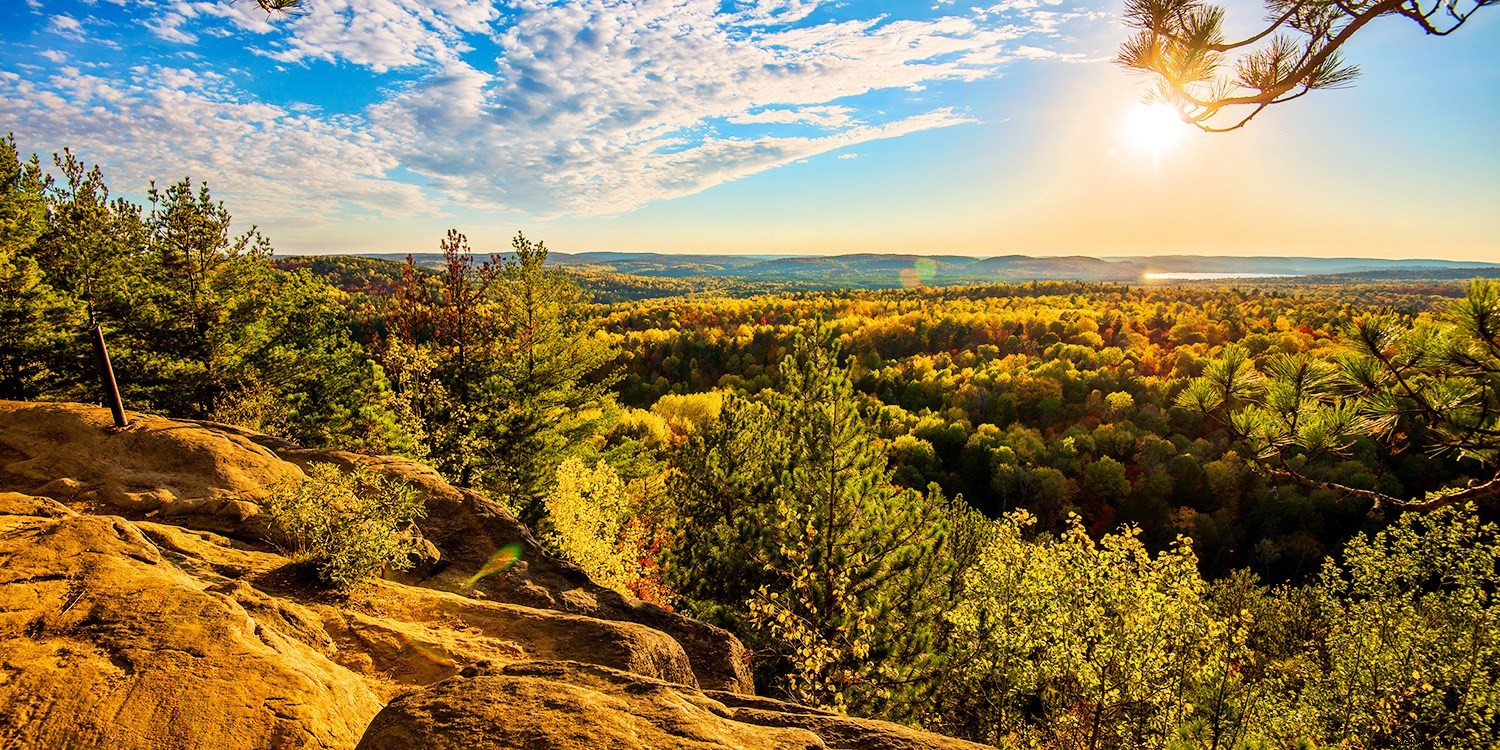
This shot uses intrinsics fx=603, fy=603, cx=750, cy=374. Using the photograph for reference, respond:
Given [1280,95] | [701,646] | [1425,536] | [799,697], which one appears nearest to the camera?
[1280,95]

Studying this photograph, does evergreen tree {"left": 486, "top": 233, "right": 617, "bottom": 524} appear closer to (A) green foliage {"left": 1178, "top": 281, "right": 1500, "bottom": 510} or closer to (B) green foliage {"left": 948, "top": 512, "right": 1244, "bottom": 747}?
(B) green foliage {"left": 948, "top": 512, "right": 1244, "bottom": 747}

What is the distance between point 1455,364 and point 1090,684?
13.2m

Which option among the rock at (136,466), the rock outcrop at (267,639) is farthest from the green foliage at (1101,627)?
the rock at (136,466)

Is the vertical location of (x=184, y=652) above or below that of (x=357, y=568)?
above

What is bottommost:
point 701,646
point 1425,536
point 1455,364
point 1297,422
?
point 1425,536

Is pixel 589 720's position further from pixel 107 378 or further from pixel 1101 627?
pixel 1101 627

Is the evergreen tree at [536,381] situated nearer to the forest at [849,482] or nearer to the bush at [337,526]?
the forest at [849,482]

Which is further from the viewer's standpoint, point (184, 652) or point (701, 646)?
point (701, 646)

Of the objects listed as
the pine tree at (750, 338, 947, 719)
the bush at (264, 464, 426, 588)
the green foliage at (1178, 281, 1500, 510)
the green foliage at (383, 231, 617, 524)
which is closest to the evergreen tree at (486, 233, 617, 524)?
the green foliage at (383, 231, 617, 524)

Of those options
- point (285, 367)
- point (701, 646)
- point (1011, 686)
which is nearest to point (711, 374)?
point (285, 367)

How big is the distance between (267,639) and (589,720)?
355 cm

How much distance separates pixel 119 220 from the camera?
76.1ft

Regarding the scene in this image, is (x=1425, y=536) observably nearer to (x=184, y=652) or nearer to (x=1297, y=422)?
(x=1297, y=422)

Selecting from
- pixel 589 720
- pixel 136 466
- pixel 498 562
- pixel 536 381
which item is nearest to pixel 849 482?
pixel 498 562
